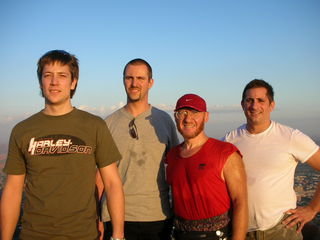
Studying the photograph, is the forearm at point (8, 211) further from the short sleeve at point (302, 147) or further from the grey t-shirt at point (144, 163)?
the short sleeve at point (302, 147)

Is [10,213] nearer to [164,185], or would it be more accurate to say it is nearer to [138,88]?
[164,185]

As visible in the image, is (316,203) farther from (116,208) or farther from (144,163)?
(116,208)

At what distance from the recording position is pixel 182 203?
3.91 metres

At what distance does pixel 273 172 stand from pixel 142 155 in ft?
6.69

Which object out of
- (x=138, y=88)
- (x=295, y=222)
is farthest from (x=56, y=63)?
(x=295, y=222)

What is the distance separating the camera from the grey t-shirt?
4.48 metres

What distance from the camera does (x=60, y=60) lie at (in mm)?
3590

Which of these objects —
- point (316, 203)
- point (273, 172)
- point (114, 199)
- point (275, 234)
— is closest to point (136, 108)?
point (114, 199)

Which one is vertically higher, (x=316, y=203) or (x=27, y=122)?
(x=27, y=122)

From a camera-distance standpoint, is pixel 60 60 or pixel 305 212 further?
pixel 305 212

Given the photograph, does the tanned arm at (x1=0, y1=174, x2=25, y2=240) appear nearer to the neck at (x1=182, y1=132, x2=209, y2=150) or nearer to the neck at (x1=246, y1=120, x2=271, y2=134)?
the neck at (x1=182, y1=132, x2=209, y2=150)

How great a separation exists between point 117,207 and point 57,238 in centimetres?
75

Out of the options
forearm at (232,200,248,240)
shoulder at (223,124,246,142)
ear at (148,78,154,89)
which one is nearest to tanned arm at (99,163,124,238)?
forearm at (232,200,248,240)

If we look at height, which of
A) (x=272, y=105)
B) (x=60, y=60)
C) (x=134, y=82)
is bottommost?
(x=272, y=105)
